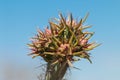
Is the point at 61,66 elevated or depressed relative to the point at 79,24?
depressed

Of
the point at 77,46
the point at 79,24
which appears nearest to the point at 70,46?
the point at 77,46

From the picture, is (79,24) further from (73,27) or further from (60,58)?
(60,58)

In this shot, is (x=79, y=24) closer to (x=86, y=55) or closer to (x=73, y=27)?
(x=73, y=27)
